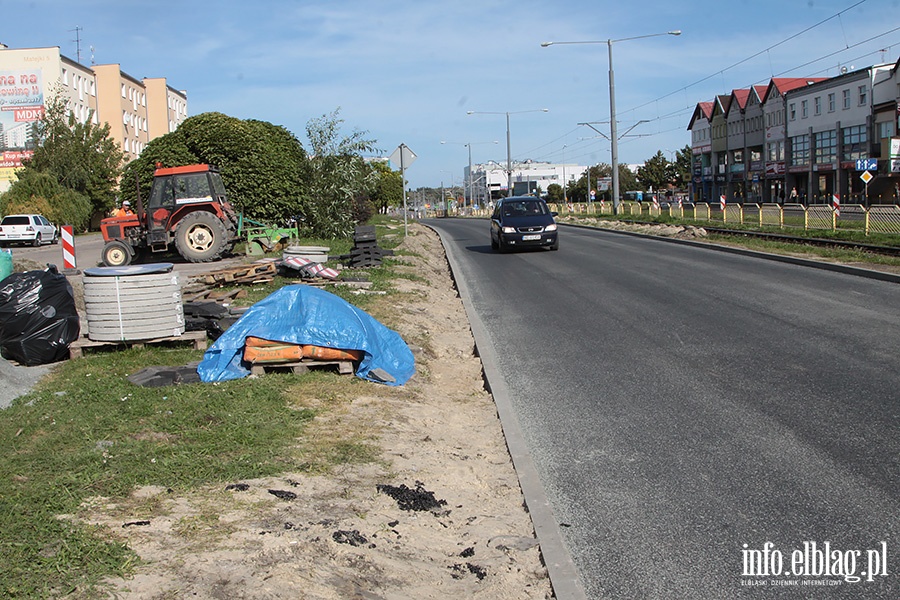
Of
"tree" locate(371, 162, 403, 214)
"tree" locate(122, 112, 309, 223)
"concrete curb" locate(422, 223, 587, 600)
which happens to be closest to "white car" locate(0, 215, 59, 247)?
"tree" locate(122, 112, 309, 223)

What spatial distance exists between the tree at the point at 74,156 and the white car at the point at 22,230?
43.6 feet

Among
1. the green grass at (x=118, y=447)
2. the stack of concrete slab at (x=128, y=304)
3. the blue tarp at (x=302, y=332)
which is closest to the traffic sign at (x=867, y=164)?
the blue tarp at (x=302, y=332)

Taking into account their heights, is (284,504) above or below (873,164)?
below

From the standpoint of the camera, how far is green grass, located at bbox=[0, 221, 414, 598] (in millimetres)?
3773

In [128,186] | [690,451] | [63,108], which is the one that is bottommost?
[690,451]

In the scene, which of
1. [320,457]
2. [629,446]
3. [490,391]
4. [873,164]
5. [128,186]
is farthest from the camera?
[873,164]

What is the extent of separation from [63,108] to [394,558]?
57745mm

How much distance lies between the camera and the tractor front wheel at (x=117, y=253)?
20.3 metres

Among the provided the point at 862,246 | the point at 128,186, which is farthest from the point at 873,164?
the point at 128,186

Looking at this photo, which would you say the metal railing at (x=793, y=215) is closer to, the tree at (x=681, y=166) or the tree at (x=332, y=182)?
the tree at (x=332, y=182)

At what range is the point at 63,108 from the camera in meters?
54.2

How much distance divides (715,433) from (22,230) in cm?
3869

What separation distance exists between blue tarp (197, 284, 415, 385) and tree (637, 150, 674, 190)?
10941cm

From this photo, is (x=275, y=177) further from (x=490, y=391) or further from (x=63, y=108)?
(x=63, y=108)
